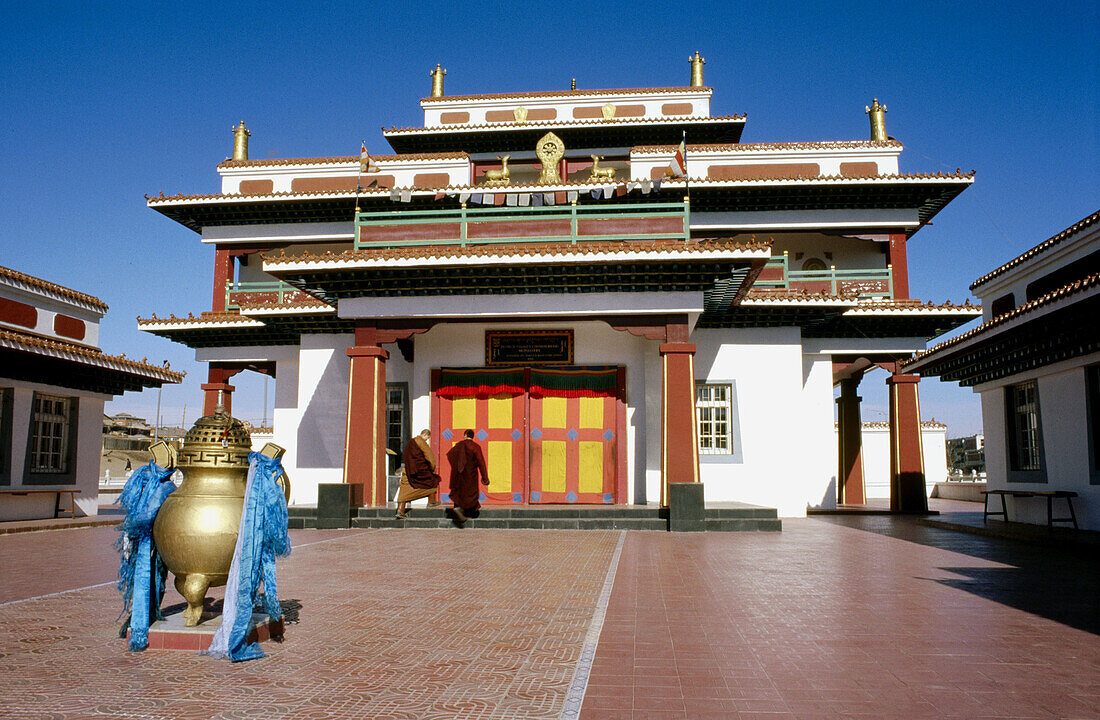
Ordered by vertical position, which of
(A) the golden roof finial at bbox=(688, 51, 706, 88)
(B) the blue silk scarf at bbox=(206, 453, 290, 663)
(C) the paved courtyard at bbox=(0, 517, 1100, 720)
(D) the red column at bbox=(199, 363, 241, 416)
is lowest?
(C) the paved courtyard at bbox=(0, 517, 1100, 720)

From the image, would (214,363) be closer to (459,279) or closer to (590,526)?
(459,279)

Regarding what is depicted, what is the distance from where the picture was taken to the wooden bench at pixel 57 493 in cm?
1599

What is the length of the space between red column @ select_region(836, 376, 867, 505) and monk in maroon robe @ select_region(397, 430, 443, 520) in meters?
13.4

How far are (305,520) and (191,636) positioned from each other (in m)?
9.76

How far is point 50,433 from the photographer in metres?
17.5

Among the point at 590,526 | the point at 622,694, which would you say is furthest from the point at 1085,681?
the point at 590,526

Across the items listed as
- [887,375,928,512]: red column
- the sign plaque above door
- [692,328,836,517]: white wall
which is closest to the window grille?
[887,375,928,512]: red column

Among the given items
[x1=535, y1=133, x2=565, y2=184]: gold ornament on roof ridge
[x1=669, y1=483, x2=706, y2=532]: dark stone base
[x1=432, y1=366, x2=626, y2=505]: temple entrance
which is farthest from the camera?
[x1=535, y1=133, x2=565, y2=184]: gold ornament on roof ridge

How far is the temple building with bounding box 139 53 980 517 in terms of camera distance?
1486cm

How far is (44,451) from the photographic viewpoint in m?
17.3

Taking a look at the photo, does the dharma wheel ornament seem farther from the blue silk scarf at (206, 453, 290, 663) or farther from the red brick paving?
the red brick paving

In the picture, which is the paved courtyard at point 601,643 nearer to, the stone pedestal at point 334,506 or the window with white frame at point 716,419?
the stone pedestal at point 334,506

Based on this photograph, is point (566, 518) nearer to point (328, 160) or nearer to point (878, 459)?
point (328, 160)

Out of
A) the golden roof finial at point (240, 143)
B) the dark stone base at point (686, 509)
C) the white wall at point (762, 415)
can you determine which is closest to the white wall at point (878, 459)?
the white wall at point (762, 415)
